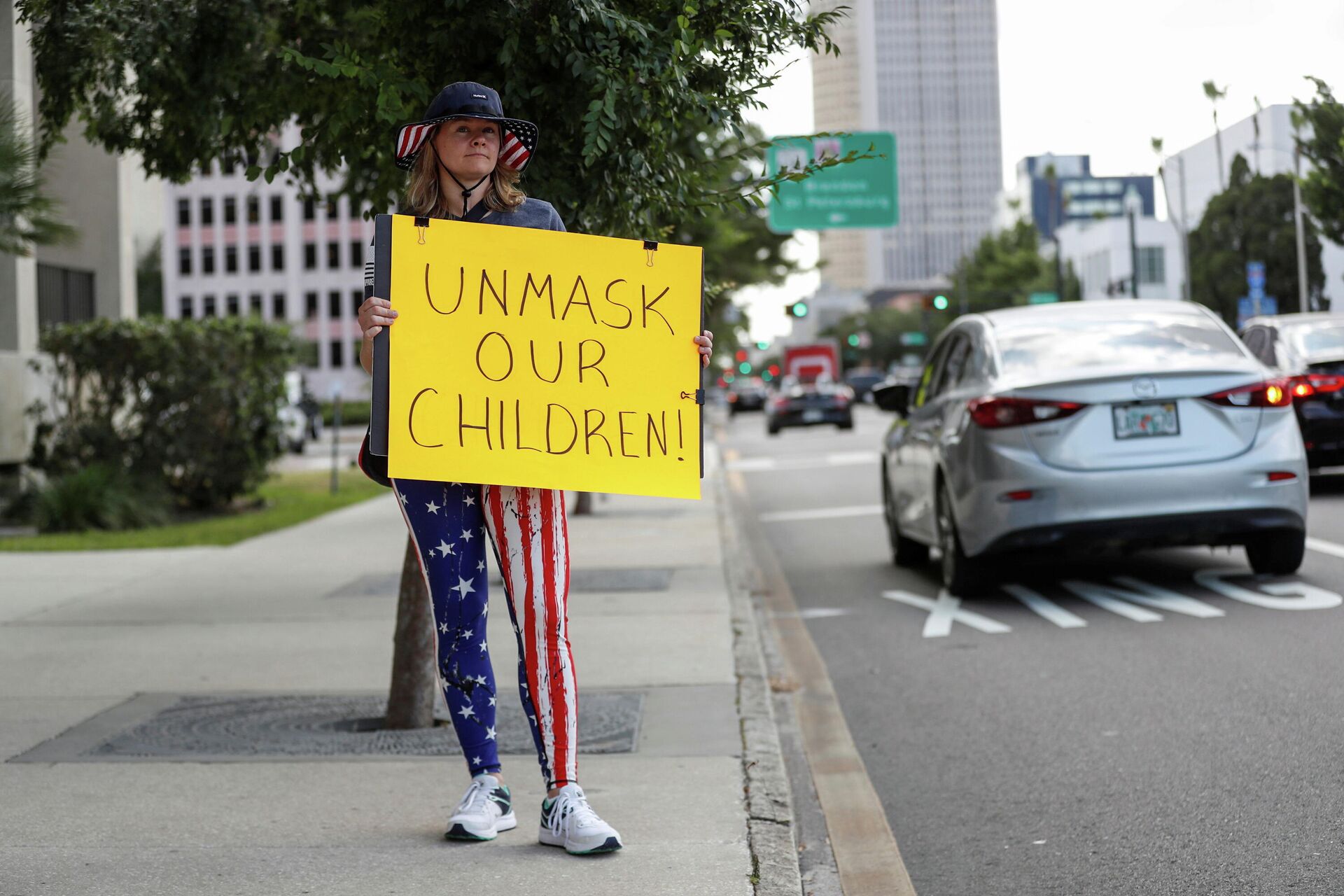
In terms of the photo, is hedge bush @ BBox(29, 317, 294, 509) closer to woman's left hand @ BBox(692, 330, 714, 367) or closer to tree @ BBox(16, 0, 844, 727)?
tree @ BBox(16, 0, 844, 727)

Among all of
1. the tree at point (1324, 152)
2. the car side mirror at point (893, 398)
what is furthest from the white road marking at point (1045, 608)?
the tree at point (1324, 152)

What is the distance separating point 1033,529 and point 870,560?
3.65 metres

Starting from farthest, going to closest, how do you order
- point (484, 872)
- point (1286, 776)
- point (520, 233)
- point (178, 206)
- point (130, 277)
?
point (178, 206) < point (130, 277) < point (1286, 776) < point (520, 233) < point (484, 872)

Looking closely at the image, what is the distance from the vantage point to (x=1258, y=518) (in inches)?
331

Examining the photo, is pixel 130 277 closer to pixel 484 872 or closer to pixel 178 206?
pixel 484 872

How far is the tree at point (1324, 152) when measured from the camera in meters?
10.5

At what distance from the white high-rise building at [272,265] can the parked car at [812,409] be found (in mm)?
50324

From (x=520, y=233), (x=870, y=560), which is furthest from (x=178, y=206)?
(x=520, y=233)

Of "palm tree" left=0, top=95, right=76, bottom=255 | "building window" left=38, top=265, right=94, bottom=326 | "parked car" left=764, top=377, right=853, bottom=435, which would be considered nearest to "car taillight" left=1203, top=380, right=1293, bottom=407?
"palm tree" left=0, top=95, right=76, bottom=255

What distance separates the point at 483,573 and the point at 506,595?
0.10m

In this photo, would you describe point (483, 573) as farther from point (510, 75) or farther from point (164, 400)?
point (164, 400)

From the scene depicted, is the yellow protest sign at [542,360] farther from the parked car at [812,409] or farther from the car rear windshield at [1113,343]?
the parked car at [812,409]

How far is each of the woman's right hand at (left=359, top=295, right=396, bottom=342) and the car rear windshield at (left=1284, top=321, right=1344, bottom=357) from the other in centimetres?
1191

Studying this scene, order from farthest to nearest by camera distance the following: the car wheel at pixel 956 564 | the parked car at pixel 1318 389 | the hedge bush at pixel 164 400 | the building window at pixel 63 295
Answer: the building window at pixel 63 295
the hedge bush at pixel 164 400
the parked car at pixel 1318 389
the car wheel at pixel 956 564
